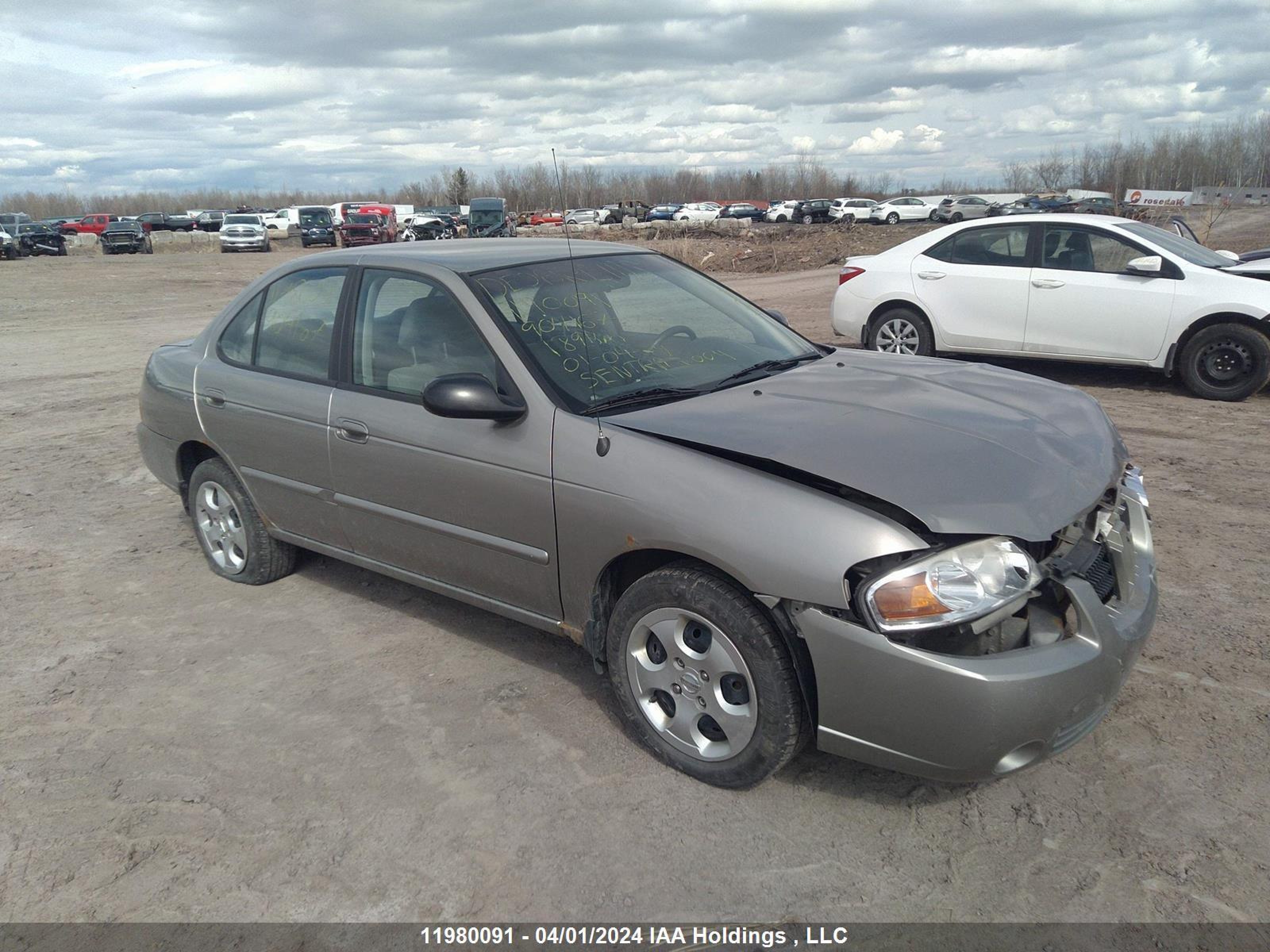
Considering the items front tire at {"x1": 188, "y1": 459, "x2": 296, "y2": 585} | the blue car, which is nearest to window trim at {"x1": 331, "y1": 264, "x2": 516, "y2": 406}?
front tire at {"x1": 188, "y1": 459, "x2": 296, "y2": 585}

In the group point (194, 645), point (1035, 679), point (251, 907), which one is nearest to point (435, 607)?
point (194, 645)

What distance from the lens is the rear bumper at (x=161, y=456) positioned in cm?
524

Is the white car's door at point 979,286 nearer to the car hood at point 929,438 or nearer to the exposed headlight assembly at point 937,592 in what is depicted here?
the car hood at point 929,438

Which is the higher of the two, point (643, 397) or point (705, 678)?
point (643, 397)

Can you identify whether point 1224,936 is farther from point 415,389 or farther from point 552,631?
point 415,389

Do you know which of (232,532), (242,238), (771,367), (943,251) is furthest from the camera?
(242,238)

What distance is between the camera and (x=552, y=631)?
3.63 meters

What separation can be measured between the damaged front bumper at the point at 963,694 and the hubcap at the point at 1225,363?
662 centimetres

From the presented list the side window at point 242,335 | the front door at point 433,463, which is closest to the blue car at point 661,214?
the side window at point 242,335

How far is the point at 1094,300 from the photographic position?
28.2 feet

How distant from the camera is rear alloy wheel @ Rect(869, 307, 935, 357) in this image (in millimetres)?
9617

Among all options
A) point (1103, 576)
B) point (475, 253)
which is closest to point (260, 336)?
point (475, 253)

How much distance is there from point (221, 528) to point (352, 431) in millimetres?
1524

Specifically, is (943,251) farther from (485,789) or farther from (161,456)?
(485,789)
